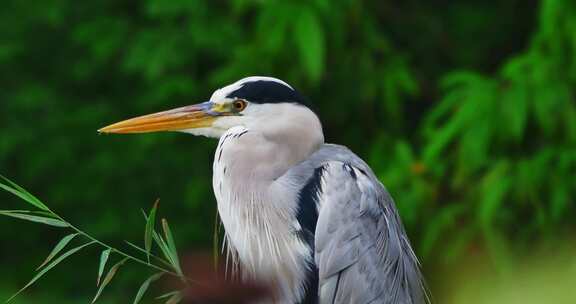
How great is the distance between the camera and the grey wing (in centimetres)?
183

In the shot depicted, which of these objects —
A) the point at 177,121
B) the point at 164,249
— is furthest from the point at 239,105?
the point at 164,249

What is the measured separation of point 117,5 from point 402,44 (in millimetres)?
1439

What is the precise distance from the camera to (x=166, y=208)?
4.73 m

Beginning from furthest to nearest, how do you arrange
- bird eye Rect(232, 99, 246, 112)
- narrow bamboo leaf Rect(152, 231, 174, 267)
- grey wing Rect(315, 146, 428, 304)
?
bird eye Rect(232, 99, 246, 112) < grey wing Rect(315, 146, 428, 304) < narrow bamboo leaf Rect(152, 231, 174, 267)

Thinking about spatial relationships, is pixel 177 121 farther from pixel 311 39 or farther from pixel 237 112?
pixel 311 39

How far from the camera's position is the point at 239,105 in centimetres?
195

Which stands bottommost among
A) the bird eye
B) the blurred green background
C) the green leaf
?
the blurred green background

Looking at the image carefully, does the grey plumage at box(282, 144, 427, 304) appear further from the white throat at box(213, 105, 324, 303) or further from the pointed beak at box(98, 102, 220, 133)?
the pointed beak at box(98, 102, 220, 133)

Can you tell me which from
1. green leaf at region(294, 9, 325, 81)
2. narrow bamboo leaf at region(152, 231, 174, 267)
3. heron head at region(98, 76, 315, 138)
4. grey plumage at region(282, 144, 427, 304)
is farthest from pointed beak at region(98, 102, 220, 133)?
green leaf at region(294, 9, 325, 81)

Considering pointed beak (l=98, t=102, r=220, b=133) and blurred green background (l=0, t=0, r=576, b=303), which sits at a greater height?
pointed beak (l=98, t=102, r=220, b=133)

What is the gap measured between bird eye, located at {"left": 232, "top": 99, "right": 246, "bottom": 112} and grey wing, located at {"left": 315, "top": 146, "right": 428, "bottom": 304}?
8.3 inches

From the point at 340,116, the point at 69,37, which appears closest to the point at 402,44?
the point at 340,116

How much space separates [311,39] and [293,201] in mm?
1901

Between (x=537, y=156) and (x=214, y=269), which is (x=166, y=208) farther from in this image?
(x=214, y=269)
